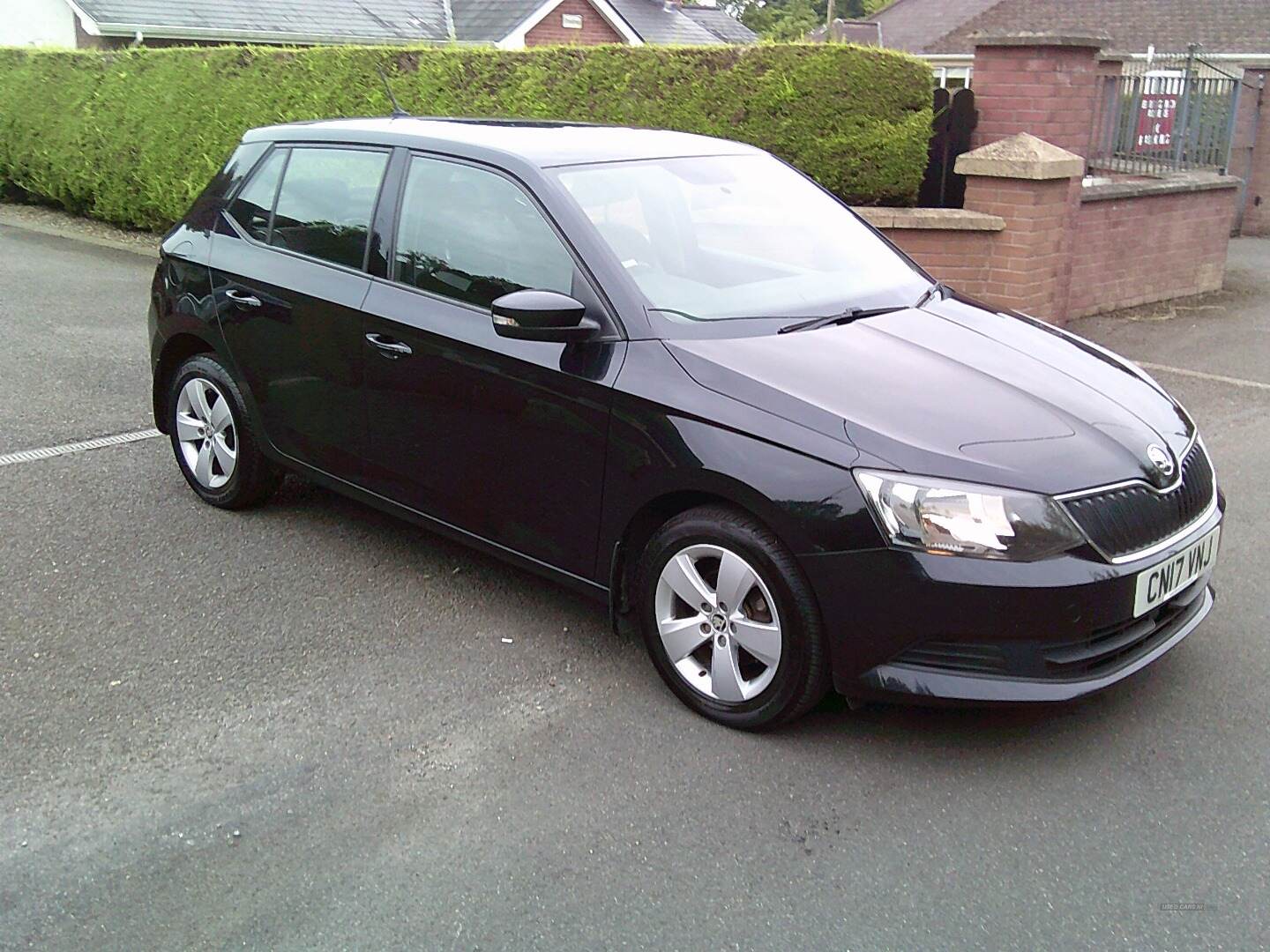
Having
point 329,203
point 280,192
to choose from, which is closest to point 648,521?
point 329,203

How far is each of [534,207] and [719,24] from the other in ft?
118

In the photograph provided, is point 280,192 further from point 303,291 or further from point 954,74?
point 954,74

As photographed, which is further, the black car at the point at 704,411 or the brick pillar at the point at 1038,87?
the brick pillar at the point at 1038,87

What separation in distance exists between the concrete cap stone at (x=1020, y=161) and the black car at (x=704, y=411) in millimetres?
4267

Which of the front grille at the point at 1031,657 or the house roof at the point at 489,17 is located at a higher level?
the house roof at the point at 489,17

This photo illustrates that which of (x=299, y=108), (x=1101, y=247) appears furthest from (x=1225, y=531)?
(x=299, y=108)

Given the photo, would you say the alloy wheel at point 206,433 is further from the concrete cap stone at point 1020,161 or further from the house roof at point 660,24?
the house roof at point 660,24

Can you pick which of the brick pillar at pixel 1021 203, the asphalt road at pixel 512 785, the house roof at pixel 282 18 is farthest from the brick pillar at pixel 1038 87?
the house roof at pixel 282 18

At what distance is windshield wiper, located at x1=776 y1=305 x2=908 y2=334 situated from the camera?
4.11 metres

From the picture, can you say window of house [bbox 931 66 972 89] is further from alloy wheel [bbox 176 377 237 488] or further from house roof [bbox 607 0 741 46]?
alloy wheel [bbox 176 377 237 488]

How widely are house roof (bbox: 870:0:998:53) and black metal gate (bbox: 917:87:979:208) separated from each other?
22.3 meters

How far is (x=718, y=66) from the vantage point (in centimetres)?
966

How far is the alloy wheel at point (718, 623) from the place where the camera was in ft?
11.9

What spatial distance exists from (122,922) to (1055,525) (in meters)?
2.52
